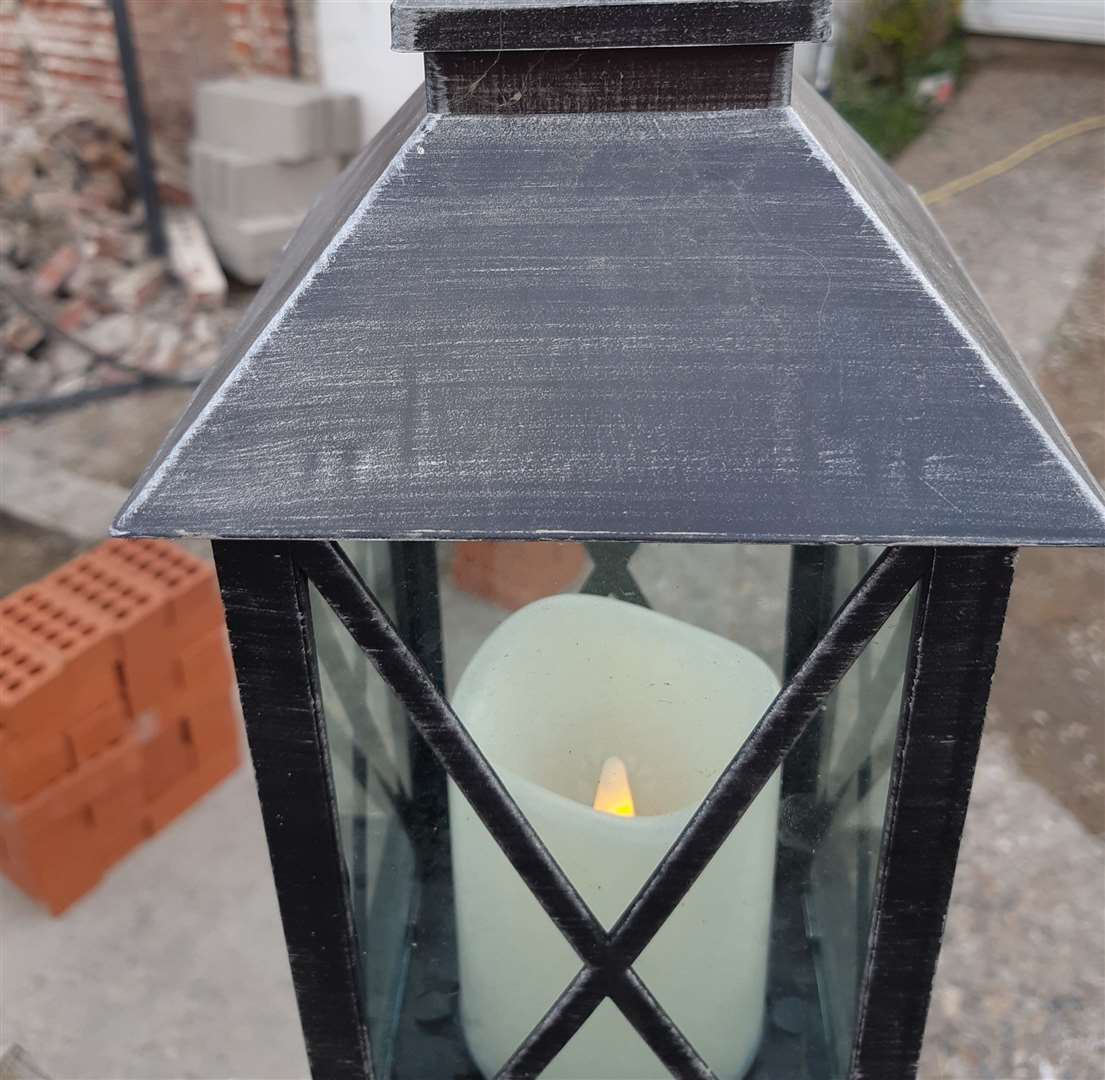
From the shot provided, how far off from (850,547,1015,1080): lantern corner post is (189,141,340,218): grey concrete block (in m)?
3.84

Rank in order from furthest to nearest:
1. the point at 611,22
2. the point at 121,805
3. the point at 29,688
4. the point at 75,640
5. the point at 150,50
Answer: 1. the point at 150,50
2. the point at 121,805
3. the point at 75,640
4. the point at 29,688
5. the point at 611,22

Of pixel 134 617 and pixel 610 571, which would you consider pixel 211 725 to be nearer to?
pixel 134 617

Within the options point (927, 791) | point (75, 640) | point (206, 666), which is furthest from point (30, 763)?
point (927, 791)

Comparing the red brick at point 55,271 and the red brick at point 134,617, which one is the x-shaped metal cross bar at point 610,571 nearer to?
the red brick at point 134,617

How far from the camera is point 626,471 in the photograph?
54cm

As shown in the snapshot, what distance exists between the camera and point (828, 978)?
86 cm

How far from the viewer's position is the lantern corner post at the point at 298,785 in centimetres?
62

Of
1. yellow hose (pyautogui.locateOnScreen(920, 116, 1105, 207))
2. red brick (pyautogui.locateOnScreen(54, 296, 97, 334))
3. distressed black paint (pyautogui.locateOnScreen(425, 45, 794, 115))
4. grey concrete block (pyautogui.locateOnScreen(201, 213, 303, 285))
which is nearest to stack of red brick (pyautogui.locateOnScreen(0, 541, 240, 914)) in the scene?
distressed black paint (pyautogui.locateOnScreen(425, 45, 794, 115))

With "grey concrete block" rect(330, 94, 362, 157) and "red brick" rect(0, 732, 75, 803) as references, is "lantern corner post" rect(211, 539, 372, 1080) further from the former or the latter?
"grey concrete block" rect(330, 94, 362, 157)

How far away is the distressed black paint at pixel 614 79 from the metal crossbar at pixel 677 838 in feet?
0.81

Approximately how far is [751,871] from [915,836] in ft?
0.47

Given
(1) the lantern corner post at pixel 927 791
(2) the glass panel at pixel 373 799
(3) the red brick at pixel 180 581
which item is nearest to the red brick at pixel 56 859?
(3) the red brick at pixel 180 581

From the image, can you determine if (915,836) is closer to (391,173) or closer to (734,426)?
(734,426)

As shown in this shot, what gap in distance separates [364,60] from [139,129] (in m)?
0.83
